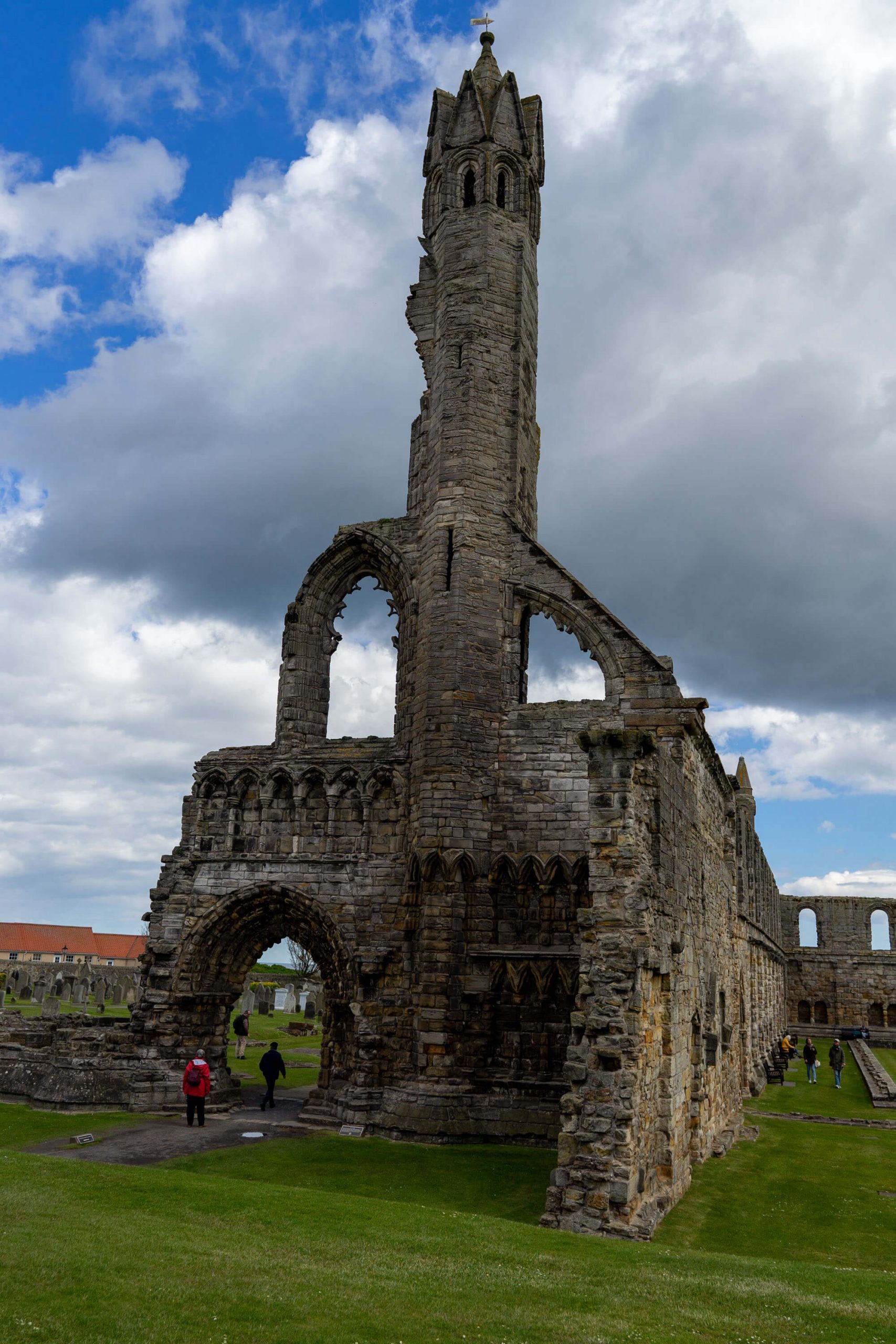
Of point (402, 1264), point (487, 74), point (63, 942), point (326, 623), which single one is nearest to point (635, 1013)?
point (402, 1264)

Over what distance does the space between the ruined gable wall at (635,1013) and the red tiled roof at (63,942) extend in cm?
6946

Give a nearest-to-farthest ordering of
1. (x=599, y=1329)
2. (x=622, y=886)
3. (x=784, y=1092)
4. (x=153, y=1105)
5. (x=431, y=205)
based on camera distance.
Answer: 1. (x=599, y=1329)
2. (x=622, y=886)
3. (x=153, y=1105)
4. (x=431, y=205)
5. (x=784, y=1092)

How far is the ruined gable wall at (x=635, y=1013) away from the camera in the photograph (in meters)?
10.8

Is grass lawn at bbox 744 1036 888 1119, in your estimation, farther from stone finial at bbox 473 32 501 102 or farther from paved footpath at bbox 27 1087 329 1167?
stone finial at bbox 473 32 501 102

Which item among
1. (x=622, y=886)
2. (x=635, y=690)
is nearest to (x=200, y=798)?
(x=635, y=690)

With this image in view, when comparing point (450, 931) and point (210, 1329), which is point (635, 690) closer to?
point (450, 931)

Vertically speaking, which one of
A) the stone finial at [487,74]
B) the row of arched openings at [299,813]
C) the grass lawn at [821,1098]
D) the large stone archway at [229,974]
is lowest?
the grass lawn at [821,1098]

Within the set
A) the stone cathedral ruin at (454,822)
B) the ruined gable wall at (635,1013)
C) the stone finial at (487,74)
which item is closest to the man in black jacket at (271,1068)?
the stone cathedral ruin at (454,822)

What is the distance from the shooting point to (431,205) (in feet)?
77.0

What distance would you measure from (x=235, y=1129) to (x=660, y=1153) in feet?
25.8

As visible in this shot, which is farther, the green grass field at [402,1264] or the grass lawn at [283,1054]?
the grass lawn at [283,1054]

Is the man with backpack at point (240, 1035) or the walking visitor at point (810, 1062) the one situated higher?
the man with backpack at point (240, 1035)

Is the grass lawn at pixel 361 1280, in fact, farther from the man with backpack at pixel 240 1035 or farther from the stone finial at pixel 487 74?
the stone finial at pixel 487 74

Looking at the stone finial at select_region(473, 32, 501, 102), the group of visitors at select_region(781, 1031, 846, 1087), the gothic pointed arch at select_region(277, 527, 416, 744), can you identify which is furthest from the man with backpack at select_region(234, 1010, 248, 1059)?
the stone finial at select_region(473, 32, 501, 102)
